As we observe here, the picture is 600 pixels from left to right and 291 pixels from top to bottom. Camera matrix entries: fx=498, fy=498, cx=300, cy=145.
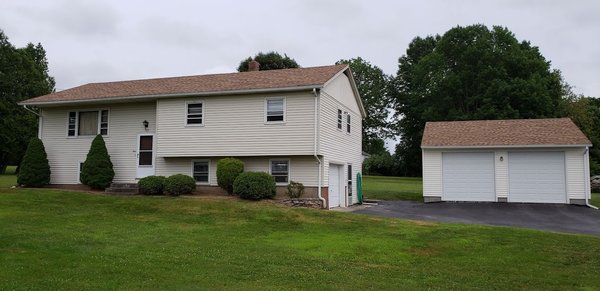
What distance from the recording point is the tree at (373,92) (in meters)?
57.8

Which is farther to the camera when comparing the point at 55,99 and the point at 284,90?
the point at 55,99

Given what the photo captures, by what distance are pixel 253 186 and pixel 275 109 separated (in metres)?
3.40

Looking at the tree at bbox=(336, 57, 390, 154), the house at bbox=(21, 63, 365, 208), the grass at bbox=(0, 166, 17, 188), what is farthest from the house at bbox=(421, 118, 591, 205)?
the tree at bbox=(336, 57, 390, 154)

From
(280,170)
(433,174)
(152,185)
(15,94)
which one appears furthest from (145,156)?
(15,94)

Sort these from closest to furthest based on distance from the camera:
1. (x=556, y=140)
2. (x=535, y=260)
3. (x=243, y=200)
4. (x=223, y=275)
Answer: (x=223, y=275) → (x=535, y=260) → (x=243, y=200) → (x=556, y=140)

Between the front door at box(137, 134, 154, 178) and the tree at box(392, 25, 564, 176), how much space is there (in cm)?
2915

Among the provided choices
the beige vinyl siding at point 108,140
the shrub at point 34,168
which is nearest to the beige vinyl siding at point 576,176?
the beige vinyl siding at point 108,140

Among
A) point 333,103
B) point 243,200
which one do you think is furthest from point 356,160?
point 243,200

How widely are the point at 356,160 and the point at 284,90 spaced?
23.5ft

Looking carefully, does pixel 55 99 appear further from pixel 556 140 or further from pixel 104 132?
pixel 556 140

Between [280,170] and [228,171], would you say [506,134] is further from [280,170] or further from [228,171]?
[228,171]

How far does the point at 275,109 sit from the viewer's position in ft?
64.1

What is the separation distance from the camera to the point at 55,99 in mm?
22797

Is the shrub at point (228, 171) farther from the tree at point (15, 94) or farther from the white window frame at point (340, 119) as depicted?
the tree at point (15, 94)
